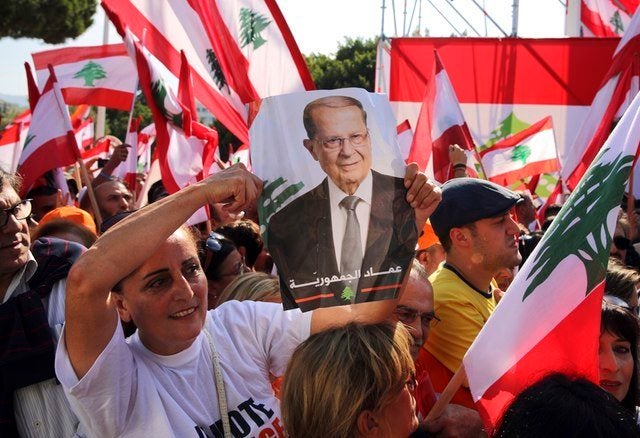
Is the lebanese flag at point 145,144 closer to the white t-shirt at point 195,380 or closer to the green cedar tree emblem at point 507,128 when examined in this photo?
the green cedar tree emblem at point 507,128

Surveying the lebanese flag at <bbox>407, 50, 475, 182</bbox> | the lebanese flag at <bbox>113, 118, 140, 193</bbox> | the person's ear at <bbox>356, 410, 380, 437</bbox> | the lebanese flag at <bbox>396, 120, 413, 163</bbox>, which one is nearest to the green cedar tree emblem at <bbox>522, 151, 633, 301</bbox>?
the person's ear at <bbox>356, 410, 380, 437</bbox>

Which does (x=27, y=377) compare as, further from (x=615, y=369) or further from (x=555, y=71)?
(x=555, y=71)

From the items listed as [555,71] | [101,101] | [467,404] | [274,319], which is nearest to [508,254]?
[467,404]

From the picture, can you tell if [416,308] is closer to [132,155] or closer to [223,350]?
[223,350]

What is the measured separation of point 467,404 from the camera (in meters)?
2.86

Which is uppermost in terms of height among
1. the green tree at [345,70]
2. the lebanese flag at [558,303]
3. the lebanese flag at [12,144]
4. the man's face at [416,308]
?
the lebanese flag at [558,303]

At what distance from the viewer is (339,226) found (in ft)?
6.93

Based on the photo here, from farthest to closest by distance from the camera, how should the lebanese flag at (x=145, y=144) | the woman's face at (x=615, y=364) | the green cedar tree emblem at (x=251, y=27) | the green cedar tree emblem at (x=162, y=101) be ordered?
the lebanese flag at (x=145, y=144) < the green cedar tree emblem at (x=162, y=101) < the green cedar tree emblem at (x=251, y=27) < the woman's face at (x=615, y=364)

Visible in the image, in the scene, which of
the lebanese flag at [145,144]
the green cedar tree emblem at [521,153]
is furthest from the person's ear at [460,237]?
the lebanese flag at [145,144]

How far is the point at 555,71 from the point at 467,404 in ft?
28.1

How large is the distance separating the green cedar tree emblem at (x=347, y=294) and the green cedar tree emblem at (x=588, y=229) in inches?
18.9

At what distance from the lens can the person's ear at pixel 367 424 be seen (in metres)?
1.95

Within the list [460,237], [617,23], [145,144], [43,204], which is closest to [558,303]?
[460,237]

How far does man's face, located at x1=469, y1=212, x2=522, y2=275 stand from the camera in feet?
10.8
